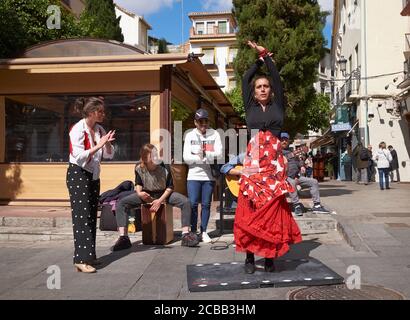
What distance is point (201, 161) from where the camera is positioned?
6.68 metres

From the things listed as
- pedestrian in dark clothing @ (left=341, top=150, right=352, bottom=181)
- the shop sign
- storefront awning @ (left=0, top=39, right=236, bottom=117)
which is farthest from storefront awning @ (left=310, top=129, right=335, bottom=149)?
storefront awning @ (left=0, top=39, right=236, bottom=117)

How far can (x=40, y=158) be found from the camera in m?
10.5

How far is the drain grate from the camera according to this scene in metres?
3.98

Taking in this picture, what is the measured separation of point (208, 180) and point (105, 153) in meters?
1.78

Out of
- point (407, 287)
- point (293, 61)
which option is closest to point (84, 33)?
point (293, 61)

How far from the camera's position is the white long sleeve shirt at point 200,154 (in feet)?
21.9

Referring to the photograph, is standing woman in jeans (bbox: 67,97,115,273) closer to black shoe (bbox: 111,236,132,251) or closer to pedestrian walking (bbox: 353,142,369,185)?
black shoe (bbox: 111,236,132,251)

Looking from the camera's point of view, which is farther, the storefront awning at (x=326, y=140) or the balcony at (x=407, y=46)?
the storefront awning at (x=326, y=140)

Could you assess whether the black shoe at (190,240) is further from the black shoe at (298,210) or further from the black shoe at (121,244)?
the black shoe at (298,210)

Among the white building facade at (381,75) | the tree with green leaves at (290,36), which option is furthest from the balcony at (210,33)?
the tree with green leaves at (290,36)

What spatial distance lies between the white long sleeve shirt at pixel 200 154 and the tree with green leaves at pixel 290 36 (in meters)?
7.13

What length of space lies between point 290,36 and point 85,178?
31.7 ft

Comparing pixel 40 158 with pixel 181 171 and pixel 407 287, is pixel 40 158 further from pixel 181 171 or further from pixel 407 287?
pixel 407 287

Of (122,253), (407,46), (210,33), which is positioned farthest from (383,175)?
(210,33)
